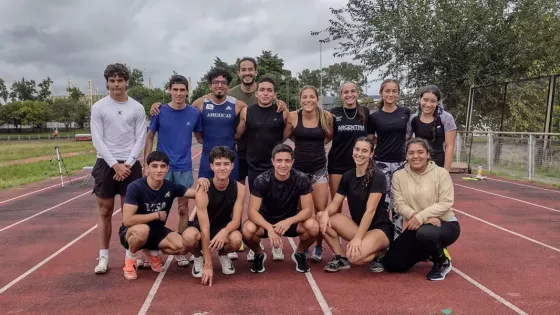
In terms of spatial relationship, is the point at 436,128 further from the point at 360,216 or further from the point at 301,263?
the point at 301,263

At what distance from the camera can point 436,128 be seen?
4520 millimetres

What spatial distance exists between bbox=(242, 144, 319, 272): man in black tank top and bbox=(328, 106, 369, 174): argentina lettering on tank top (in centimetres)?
52

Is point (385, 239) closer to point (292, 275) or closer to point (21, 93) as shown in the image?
point (292, 275)

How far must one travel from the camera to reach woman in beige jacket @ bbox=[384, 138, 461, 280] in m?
3.91

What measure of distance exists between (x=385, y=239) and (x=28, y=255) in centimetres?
384

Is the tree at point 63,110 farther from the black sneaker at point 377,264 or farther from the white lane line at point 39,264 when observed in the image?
the black sneaker at point 377,264

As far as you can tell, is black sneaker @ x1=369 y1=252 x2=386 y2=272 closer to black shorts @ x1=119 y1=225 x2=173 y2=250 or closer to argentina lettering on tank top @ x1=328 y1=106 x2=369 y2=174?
argentina lettering on tank top @ x1=328 y1=106 x2=369 y2=174

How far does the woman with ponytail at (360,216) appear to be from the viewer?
3.98 m

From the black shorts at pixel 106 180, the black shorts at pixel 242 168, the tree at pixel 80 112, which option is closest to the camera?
the black shorts at pixel 106 180

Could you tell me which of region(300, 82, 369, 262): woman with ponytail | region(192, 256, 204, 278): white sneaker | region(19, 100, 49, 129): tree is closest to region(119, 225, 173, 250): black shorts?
region(192, 256, 204, 278): white sneaker

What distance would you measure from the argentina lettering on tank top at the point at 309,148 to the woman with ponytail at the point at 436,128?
0.99m

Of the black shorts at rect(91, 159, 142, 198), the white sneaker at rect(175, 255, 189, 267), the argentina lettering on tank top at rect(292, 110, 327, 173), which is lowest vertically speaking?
the white sneaker at rect(175, 255, 189, 267)

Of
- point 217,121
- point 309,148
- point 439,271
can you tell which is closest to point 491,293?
point 439,271

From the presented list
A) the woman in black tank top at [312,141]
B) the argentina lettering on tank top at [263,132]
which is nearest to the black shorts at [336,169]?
the woman in black tank top at [312,141]
